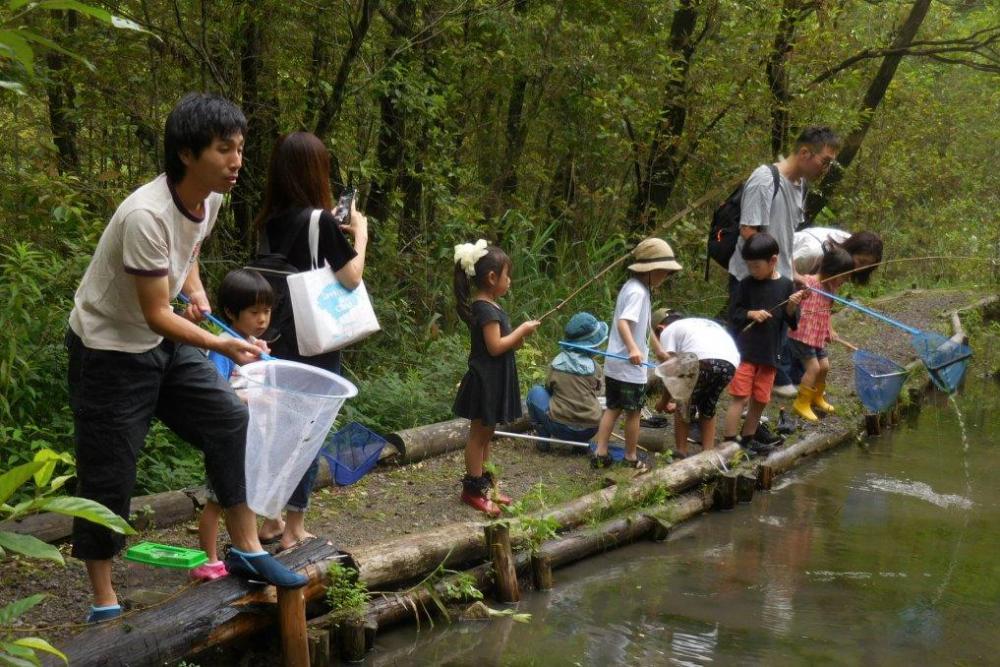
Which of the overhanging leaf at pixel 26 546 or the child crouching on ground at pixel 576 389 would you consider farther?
the child crouching on ground at pixel 576 389

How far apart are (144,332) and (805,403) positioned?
6685 mm

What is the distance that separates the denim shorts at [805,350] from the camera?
8.71 metres

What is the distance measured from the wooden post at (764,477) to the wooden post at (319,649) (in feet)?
13.6

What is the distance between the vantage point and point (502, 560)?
490 cm

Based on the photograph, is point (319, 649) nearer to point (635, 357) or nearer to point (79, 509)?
point (79, 509)

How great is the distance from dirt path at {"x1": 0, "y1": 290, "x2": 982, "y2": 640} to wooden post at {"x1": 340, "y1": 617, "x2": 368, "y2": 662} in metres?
0.76

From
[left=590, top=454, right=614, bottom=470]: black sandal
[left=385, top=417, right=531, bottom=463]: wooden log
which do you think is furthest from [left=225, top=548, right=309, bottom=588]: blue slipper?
[left=590, top=454, right=614, bottom=470]: black sandal

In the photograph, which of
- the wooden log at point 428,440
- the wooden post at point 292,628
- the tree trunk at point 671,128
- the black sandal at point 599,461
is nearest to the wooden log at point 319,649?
the wooden post at point 292,628

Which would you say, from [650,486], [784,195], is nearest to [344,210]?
[650,486]

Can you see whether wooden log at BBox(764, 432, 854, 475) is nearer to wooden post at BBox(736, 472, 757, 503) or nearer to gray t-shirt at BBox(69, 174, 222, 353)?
wooden post at BBox(736, 472, 757, 503)

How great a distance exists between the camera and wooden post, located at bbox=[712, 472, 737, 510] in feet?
22.6

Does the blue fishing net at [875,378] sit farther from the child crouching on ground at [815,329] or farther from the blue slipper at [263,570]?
the blue slipper at [263,570]

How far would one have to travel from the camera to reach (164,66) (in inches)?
298

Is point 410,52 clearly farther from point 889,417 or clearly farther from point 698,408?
point 889,417
